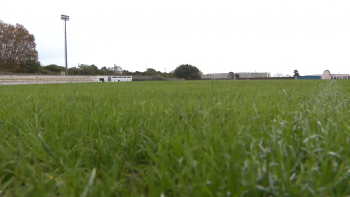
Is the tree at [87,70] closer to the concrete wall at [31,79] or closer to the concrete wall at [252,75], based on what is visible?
the concrete wall at [31,79]

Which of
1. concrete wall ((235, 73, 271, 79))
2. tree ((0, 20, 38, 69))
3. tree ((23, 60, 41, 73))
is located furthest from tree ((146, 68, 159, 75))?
tree ((0, 20, 38, 69))

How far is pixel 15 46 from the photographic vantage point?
39875mm

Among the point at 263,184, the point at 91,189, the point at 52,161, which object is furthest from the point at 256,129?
the point at 52,161

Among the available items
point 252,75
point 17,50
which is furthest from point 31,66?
point 252,75

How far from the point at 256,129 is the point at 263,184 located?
49 cm

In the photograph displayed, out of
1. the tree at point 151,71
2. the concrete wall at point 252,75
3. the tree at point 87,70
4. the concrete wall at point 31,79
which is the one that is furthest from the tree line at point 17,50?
the concrete wall at point 252,75

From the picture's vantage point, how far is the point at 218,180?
0.70 m

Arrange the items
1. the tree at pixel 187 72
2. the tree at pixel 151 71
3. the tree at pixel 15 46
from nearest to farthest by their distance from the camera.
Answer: the tree at pixel 15 46 < the tree at pixel 187 72 < the tree at pixel 151 71

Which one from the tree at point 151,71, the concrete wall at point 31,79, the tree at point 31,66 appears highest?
the tree at point 151,71

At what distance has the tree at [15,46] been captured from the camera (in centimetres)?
3850

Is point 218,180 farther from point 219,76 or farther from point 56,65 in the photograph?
point 219,76

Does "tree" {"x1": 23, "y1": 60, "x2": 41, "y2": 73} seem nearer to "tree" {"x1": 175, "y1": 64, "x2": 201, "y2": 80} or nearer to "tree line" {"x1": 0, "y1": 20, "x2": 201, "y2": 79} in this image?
"tree line" {"x1": 0, "y1": 20, "x2": 201, "y2": 79}

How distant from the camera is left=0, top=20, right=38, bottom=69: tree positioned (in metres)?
38.5

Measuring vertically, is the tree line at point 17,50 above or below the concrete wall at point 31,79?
above
